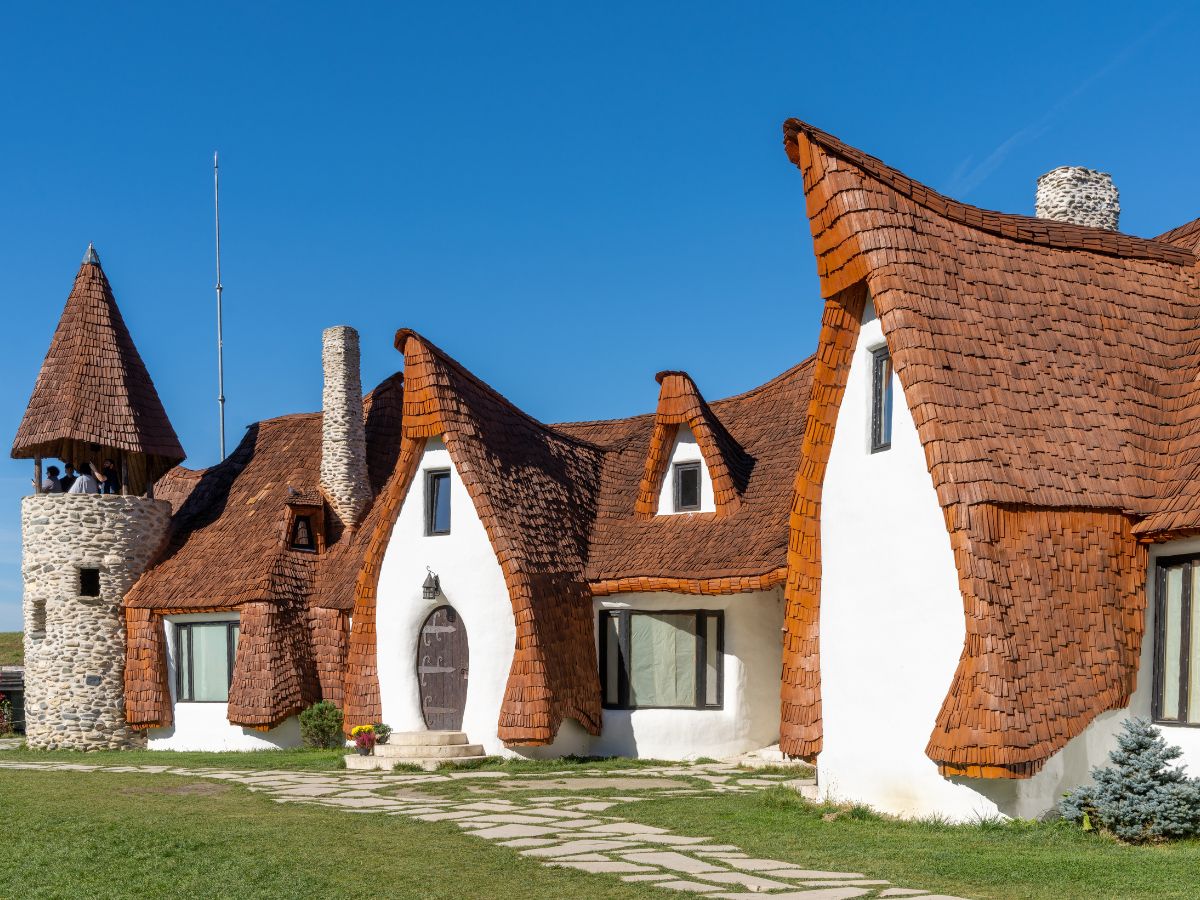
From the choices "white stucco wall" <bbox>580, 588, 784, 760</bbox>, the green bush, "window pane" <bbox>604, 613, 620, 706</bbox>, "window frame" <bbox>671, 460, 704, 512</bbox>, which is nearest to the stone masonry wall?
the green bush

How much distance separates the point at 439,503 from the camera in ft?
70.5

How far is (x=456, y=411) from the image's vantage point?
20969 mm

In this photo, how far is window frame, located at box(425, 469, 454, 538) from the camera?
69.7 ft

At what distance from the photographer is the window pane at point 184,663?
2461 centimetres

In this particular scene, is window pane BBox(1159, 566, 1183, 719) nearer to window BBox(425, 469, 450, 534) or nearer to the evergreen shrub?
the evergreen shrub

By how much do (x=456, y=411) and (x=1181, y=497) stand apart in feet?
37.7

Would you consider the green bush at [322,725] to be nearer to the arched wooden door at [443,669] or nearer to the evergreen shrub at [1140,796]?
the arched wooden door at [443,669]

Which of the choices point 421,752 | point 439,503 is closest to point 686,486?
point 439,503

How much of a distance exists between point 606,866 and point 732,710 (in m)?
9.62

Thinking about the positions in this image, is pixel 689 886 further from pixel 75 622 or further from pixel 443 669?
pixel 75 622

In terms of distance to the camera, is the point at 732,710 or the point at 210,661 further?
the point at 210,661

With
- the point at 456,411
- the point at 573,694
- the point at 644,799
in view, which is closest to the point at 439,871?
the point at 644,799

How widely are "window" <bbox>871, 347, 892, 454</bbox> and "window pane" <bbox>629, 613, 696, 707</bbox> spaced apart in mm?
7301

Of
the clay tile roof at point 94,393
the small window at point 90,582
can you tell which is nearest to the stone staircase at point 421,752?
the small window at point 90,582
